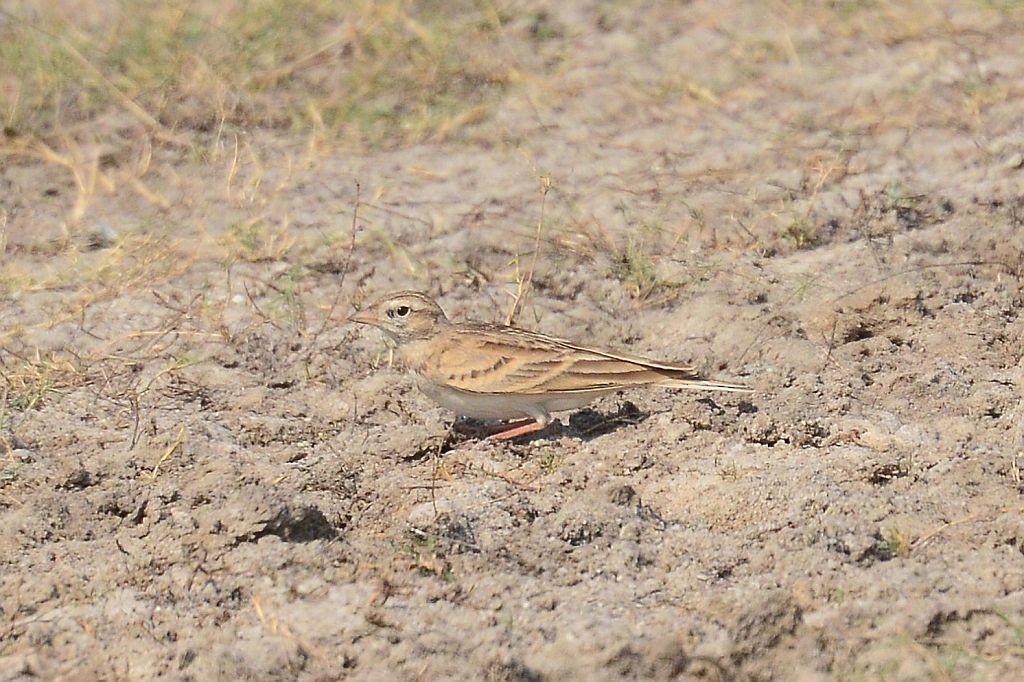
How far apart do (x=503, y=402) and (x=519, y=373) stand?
0.13m

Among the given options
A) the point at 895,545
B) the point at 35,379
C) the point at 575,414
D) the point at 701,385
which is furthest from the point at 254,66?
the point at 895,545

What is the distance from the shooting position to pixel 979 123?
8.09 meters

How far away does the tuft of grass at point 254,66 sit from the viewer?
858 centimetres

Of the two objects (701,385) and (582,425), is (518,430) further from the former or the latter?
(701,385)

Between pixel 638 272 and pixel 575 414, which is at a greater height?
pixel 638 272

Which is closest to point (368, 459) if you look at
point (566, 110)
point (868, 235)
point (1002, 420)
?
point (1002, 420)

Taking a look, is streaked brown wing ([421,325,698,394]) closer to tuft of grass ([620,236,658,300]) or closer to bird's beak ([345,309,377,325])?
bird's beak ([345,309,377,325])

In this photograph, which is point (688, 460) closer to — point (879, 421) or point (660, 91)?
point (879, 421)

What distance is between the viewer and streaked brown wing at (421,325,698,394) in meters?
5.48

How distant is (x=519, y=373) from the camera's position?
562cm

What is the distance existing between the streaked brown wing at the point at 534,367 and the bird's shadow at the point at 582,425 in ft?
0.76

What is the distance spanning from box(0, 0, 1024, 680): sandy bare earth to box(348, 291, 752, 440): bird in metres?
0.16

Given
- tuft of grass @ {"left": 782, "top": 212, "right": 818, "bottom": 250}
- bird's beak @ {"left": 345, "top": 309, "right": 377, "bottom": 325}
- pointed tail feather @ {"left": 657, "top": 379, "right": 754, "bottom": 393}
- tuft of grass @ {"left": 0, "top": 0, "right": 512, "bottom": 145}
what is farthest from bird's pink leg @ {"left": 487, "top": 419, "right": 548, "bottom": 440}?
tuft of grass @ {"left": 0, "top": 0, "right": 512, "bottom": 145}

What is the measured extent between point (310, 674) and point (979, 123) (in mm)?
5393
